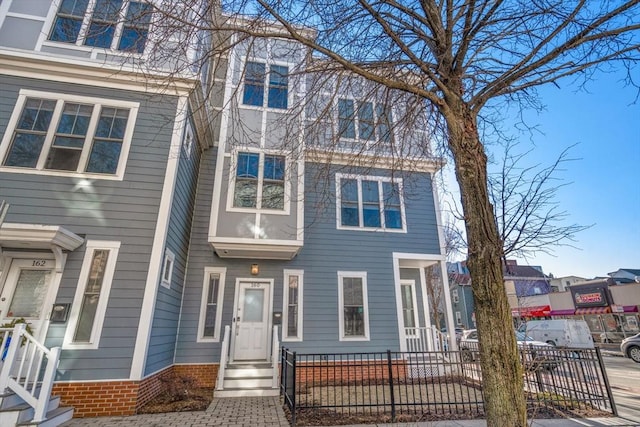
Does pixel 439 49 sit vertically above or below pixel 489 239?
above

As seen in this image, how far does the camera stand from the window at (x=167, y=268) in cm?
644

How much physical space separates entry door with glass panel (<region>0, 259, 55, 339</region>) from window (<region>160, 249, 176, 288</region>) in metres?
1.83

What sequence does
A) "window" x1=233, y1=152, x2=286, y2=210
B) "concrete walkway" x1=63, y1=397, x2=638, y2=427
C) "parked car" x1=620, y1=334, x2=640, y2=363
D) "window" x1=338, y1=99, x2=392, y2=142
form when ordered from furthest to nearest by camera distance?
"parked car" x1=620, y1=334, x2=640, y2=363 → "window" x1=233, y1=152, x2=286, y2=210 → "concrete walkway" x1=63, y1=397, x2=638, y2=427 → "window" x1=338, y1=99, x2=392, y2=142

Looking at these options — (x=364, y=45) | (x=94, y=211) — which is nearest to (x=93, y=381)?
(x=94, y=211)

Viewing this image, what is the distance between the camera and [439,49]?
11.9ft

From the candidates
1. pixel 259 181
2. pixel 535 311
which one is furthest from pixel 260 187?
pixel 535 311

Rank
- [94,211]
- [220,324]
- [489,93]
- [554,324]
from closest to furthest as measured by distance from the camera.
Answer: [489,93] < [94,211] < [220,324] < [554,324]

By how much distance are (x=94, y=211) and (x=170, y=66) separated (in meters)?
3.44

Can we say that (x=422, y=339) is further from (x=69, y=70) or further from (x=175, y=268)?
A: (x=69, y=70)

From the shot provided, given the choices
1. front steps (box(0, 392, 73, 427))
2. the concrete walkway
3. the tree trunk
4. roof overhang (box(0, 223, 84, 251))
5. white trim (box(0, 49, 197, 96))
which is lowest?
the concrete walkway

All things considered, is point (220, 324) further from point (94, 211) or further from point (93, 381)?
point (94, 211)

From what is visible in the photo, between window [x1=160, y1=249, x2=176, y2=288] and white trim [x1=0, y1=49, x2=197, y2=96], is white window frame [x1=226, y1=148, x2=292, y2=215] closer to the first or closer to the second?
window [x1=160, y1=249, x2=176, y2=288]

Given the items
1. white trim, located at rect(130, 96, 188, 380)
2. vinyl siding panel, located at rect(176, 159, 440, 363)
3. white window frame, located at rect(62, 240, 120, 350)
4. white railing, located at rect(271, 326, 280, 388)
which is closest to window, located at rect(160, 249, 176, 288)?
white trim, located at rect(130, 96, 188, 380)

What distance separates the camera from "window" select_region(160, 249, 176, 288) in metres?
6.44
